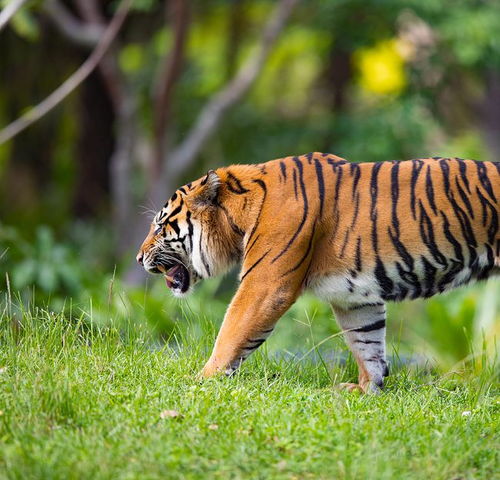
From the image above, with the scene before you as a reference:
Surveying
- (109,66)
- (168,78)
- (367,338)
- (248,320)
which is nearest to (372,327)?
(367,338)

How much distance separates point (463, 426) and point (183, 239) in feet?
6.82

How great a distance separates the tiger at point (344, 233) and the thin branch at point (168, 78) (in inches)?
239

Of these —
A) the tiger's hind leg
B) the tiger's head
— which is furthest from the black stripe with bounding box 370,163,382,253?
the tiger's head

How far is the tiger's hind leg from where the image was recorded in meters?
5.62

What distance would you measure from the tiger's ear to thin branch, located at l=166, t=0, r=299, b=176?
692 cm

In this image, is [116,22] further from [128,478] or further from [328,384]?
[128,478]

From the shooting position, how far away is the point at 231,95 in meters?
12.5

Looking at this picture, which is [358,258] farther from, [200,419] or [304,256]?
[200,419]

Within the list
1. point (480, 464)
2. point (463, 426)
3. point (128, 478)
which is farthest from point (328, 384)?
point (128, 478)

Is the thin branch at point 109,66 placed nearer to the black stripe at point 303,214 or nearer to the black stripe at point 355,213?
the black stripe at point 303,214

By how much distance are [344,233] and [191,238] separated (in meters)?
0.96

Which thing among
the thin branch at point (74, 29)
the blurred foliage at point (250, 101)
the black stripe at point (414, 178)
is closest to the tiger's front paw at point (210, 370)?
the black stripe at point (414, 178)

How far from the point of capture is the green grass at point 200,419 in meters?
3.81

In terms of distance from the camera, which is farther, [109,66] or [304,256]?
[109,66]
